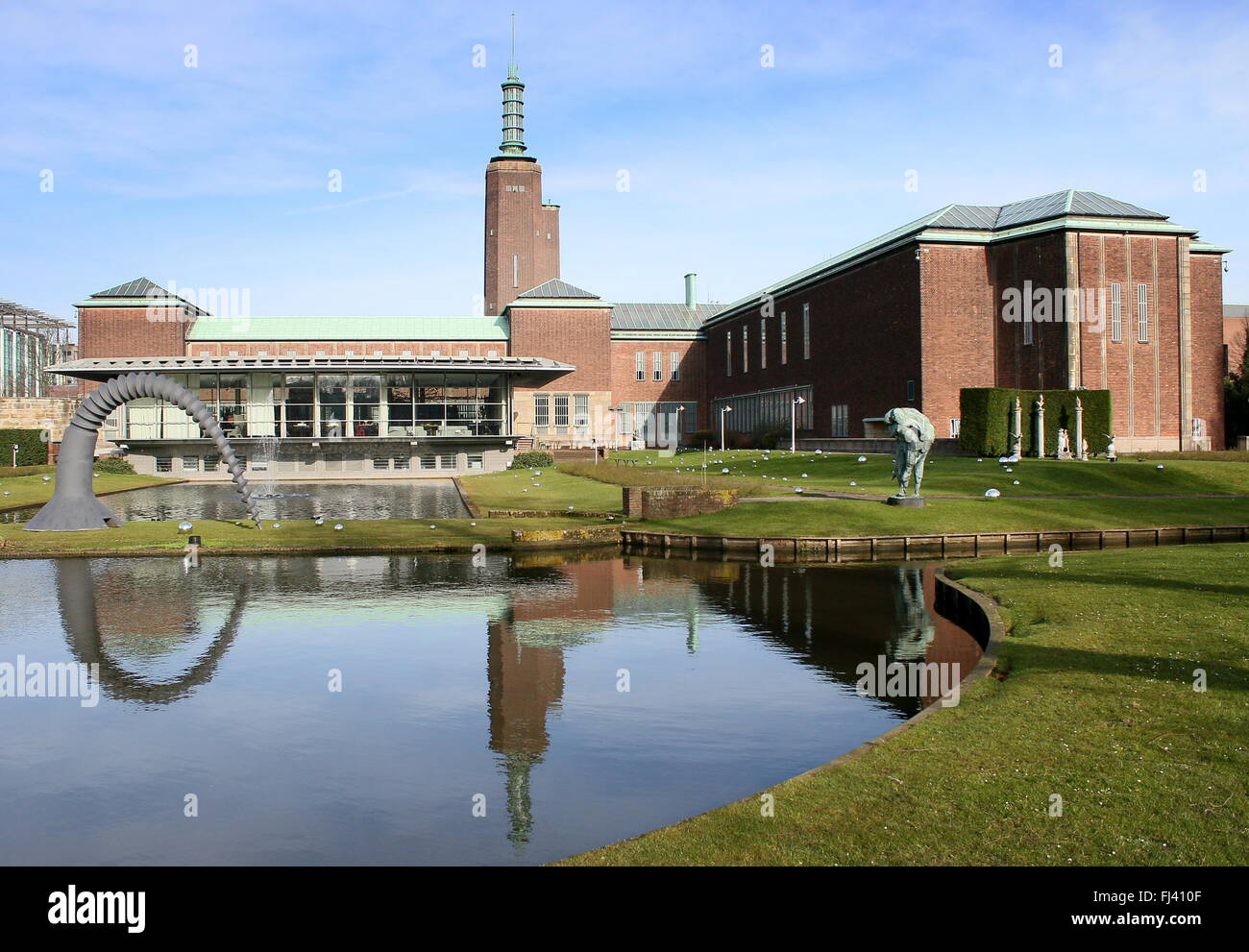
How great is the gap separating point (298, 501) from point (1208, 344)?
45151 millimetres

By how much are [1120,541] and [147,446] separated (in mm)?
50380

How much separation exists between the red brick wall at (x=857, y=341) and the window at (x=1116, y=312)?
9247 mm

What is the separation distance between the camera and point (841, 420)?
2493 inches

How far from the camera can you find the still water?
7.97 metres

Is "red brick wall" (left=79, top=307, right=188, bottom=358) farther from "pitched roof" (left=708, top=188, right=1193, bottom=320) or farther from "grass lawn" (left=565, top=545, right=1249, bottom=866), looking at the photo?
"grass lawn" (left=565, top=545, right=1249, bottom=866)

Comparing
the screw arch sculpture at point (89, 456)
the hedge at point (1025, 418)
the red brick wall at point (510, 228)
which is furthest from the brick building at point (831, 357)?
the screw arch sculpture at point (89, 456)

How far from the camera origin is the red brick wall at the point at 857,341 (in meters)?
55.0

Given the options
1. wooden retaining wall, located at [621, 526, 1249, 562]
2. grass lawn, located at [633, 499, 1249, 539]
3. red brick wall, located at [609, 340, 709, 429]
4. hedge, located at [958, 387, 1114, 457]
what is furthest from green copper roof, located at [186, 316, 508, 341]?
wooden retaining wall, located at [621, 526, 1249, 562]

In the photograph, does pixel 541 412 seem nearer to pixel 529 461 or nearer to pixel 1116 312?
pixel 529 461

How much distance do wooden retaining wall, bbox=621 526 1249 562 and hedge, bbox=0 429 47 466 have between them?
47.3 metres

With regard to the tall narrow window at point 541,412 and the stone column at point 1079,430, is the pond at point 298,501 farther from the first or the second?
the stone column at point 1079,430
